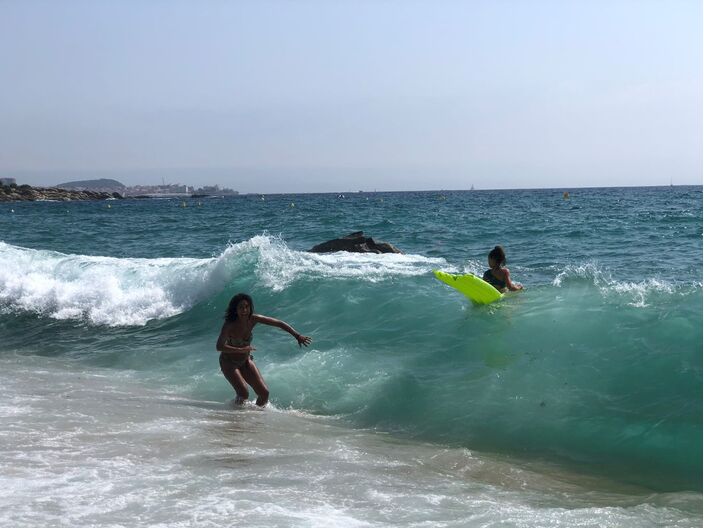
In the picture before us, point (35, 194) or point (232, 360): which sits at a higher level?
point (35, 194)

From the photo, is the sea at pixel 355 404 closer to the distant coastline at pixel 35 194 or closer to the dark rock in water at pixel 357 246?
the dark rock in water at pixel 357 246

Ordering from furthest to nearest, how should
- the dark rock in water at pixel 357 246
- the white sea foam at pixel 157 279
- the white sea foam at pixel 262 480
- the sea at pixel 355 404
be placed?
the dark rock in water at pixel 357 246
the white sea foam at pixel 157 279
the sea at pixel 355 404
the white sea foam at pixel 262 480

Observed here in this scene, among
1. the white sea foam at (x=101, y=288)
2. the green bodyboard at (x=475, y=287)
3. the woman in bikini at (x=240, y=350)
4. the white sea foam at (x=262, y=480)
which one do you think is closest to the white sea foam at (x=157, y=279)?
the white sea foam at (x=101, y=288)

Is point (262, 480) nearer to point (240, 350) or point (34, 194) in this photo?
point (240, 350)

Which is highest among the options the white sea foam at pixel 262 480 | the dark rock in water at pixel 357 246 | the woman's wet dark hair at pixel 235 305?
the dark rock in water at pixel 357 246

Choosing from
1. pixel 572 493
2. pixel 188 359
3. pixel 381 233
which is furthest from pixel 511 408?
pixel 381 233

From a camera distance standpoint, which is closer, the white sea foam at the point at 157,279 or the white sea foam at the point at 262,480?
the white sea foam at the point at 262,480

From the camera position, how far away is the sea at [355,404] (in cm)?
530

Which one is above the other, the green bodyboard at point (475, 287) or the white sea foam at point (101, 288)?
the green bodyboard at point (475, 287)

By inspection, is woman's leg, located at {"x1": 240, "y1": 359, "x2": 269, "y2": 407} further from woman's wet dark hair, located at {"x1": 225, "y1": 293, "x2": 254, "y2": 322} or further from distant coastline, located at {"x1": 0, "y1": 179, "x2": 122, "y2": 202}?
distant coastline, located at {"x1": 0, "y1": 179, "x2": 122, "y2": 202}

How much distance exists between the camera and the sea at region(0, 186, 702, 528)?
530 cm

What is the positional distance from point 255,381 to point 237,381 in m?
0.20

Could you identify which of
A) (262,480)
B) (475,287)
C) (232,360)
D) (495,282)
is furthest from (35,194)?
(262,480)

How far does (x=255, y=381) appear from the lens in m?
8.70
